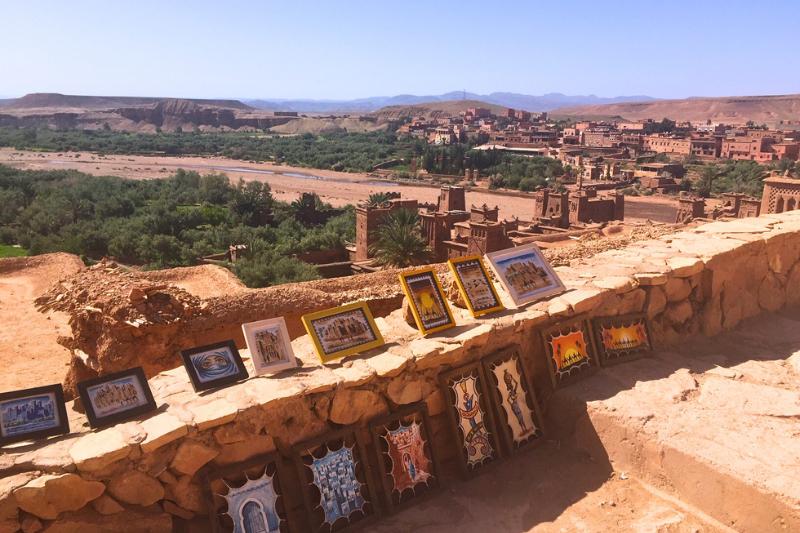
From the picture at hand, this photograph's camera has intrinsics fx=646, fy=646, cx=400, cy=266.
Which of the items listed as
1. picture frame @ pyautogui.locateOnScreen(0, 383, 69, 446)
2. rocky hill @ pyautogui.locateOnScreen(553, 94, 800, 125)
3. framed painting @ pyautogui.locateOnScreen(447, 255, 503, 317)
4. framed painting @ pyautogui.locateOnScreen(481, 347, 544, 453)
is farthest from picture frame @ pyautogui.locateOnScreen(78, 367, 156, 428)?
rocky hill @ pyautogui.locateOnScreen(553, 94, 800, 125)

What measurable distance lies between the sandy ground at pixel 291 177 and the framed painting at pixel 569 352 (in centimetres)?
3264

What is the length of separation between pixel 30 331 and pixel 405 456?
41.0ft

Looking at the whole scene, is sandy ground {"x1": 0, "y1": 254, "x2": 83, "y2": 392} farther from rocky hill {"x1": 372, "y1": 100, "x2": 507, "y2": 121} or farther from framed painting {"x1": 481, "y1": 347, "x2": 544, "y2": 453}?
rocky hill {"x1": 372, "y1": 100, "x2": 507, "y2": 121}

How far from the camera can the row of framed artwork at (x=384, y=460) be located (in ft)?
11.4

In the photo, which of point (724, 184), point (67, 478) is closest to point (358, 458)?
point (67, 478)

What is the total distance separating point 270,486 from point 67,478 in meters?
1.03

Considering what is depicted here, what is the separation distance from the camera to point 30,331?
13734 mm

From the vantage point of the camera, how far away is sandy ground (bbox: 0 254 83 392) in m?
11.4

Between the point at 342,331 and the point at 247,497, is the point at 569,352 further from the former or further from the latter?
the point at 247,497

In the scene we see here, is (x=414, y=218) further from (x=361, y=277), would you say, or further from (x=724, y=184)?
(x=724, y=184)

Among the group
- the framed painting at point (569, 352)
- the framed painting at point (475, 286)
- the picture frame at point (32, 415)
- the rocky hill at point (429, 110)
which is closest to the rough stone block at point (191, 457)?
the picture frame at point (32, 415)

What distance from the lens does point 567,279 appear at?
5.70 meters

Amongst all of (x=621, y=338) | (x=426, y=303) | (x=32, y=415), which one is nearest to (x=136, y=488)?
(x=32, y=415)

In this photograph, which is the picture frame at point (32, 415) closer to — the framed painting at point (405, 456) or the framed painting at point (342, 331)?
the framed painting at point (342, 331)
